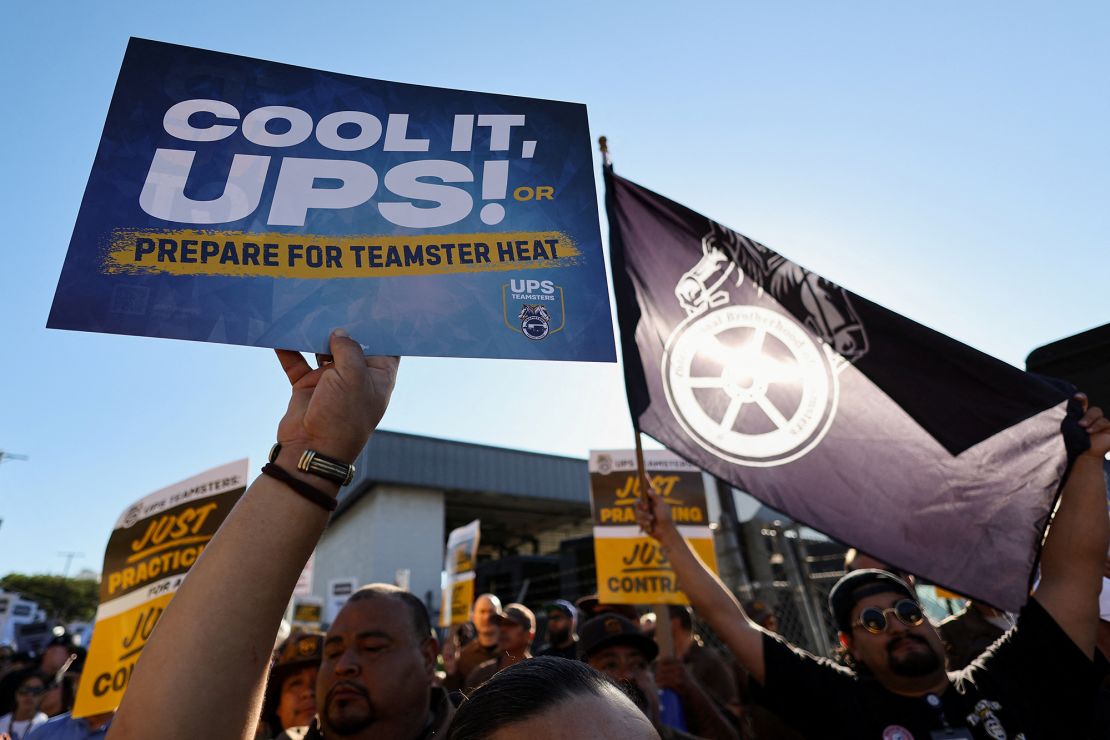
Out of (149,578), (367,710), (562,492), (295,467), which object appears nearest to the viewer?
(295,467)

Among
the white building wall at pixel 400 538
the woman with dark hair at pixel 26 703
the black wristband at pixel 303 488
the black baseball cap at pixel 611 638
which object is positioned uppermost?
the white building wall at pixel 400 538

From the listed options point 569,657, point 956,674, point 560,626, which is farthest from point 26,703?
point 956,674

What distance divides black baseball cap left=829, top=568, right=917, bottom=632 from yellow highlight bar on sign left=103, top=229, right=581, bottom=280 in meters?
2.20

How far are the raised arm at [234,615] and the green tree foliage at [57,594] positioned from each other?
6398 centimetres

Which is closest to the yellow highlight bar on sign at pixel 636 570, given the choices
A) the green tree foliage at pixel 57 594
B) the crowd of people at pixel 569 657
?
the crowd of people at pixel 569 657

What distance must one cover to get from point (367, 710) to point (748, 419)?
6.61 feet

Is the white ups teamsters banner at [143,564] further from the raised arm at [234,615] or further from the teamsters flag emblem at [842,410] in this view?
the raised arm at [234,615]

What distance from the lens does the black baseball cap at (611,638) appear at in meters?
4.00

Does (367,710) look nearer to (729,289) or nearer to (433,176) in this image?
(433,176)

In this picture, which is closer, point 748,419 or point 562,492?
point 748,419

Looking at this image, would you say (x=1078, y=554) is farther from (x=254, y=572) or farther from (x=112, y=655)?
(x=112, y=655)

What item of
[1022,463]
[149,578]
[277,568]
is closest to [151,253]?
[277,568]

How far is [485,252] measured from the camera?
79.4 inches

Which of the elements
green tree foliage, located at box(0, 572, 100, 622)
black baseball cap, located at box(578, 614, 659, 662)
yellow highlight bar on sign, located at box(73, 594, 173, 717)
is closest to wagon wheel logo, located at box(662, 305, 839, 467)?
black baseball cap, located at box(578, 614, 659, 662)
